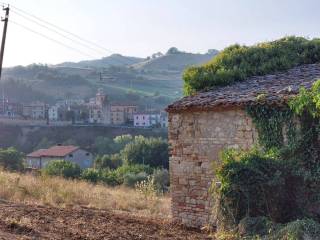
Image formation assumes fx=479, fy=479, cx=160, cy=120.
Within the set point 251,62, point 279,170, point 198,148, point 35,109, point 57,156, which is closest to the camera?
point 279,170

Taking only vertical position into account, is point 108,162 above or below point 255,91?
→ below

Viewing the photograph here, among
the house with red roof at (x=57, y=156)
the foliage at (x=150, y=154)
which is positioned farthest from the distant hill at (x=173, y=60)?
the foliage at (x=150, y=154)

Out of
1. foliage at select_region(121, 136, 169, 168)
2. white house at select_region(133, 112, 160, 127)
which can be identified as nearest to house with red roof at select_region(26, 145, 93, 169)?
foliage at select_region(121, 136, 169, 168)

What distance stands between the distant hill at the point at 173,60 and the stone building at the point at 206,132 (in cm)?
12857

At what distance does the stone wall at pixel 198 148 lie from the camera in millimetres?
9617

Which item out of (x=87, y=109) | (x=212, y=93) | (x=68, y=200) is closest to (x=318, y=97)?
(x=212, y=93)

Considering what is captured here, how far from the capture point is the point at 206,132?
1016cm

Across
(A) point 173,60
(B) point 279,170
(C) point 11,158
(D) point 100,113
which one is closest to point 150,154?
(C) point 11,158

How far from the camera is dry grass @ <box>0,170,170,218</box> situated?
522 inches

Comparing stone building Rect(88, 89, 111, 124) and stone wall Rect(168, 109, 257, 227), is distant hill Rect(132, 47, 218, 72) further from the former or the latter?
stone wall Rect(168, 109, 257, 227)

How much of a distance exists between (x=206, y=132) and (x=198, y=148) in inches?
15.9

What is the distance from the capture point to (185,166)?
34.4ft

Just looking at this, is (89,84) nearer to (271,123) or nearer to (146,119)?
(146,119)

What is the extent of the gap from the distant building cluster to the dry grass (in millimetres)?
55658
